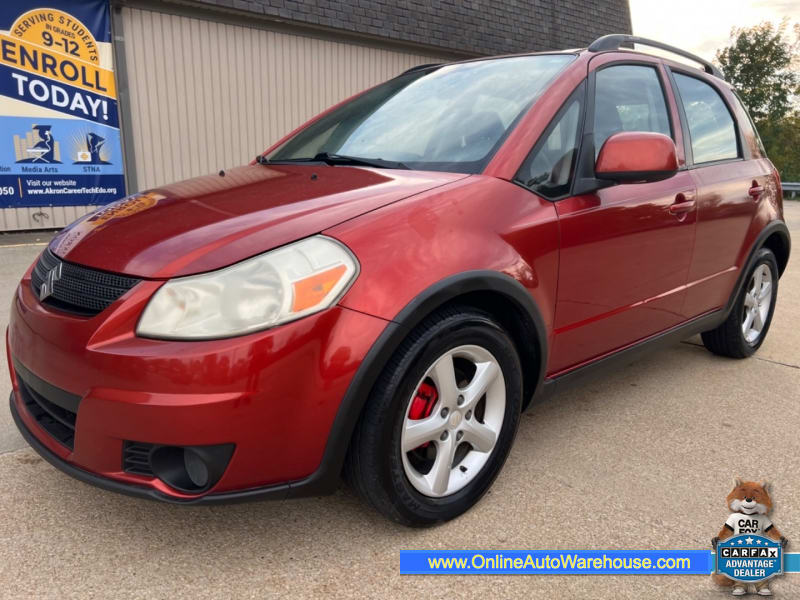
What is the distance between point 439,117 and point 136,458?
1725 mm

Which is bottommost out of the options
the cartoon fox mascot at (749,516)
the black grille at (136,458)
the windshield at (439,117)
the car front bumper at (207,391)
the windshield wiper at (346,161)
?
the cartoon fox mascot at (749,516)

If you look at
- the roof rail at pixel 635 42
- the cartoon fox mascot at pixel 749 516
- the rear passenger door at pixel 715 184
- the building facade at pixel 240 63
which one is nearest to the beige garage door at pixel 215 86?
the building facade at pixel 240 63

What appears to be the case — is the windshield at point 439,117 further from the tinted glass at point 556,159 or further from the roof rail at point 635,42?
the roof rail at point 635,42

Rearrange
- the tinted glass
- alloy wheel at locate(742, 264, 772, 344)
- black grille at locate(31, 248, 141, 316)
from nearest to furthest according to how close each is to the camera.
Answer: black grille at locate(31, 248, 141, 316), the tinted glass, alloy wheel at locate(742, 264, 772, 344)

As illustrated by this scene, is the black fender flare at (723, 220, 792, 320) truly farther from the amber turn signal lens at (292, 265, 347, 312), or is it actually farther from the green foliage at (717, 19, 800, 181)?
the green foliage at (717, 19, 800, 181)

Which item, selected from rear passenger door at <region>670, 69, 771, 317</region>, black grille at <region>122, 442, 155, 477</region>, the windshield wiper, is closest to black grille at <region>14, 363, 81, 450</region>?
black grille at <region>122, 442, 155, 477</region>

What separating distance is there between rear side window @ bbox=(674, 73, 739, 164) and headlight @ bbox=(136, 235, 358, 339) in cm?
228

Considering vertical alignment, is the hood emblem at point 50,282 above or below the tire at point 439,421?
above

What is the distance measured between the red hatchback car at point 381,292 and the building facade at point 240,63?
19.5ft

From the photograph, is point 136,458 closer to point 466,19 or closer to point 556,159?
point 556,159

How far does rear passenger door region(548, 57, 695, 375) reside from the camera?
242 cm

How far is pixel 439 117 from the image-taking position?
263 cm

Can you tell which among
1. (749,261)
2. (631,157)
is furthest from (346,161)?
(749,261)

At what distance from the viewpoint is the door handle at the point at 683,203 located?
2836 mm
